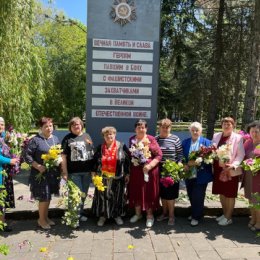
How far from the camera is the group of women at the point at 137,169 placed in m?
5.18

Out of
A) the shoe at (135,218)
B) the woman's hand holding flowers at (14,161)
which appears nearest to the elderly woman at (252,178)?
the shoe at (135,218)

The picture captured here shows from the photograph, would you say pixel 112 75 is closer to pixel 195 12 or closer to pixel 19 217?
pixel 19 217

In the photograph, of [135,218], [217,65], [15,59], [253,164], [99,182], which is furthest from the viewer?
[217,65]

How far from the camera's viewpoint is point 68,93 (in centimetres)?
2548

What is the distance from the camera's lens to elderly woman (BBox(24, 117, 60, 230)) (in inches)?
199

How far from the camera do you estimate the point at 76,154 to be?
17.3 ft

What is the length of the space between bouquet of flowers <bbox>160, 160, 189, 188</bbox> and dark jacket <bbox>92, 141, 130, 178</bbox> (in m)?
0.58

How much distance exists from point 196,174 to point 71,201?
6.38 feet

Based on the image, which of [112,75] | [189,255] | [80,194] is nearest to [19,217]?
[80,194]

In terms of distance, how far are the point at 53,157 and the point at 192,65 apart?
26.6 metres

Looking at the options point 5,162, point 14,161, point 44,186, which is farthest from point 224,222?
point 5,162

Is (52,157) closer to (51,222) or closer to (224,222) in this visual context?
(51,222)

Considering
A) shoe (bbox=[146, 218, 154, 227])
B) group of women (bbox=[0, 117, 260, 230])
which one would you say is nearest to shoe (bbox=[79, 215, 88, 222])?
group of women (bbox=[0, 117, 260, 230])

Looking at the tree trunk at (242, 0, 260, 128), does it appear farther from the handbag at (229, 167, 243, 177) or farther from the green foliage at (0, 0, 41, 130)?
the green foliage at (0, 0, 41, 130)
